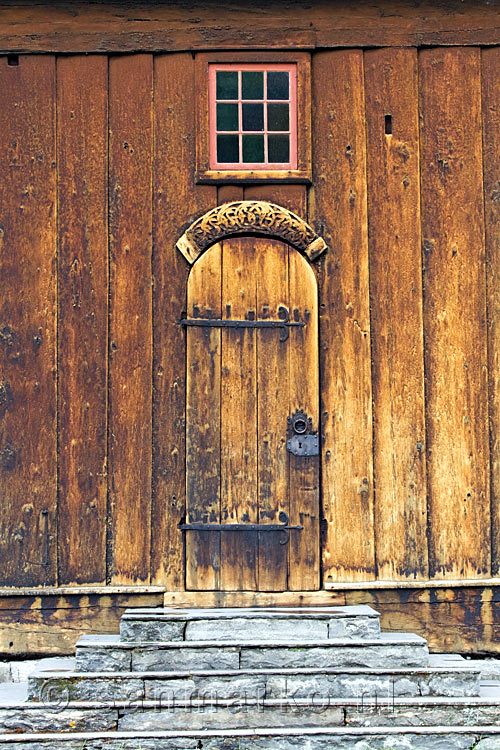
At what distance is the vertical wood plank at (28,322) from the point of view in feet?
17.8

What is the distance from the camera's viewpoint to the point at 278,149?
5605 millimetres

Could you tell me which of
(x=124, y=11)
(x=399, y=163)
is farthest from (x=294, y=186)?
(x=124, y=11)

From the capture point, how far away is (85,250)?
218 inches

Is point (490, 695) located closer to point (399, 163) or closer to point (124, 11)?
point (399, 163)

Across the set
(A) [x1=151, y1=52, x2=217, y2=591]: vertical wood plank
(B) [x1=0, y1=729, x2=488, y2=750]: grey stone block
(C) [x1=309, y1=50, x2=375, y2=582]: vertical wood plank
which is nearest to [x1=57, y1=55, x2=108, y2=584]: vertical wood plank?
(A) [x1=151, y1=52, x2=217, y2=591]: vertical wood plank

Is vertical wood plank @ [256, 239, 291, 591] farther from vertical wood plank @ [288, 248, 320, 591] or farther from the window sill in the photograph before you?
the window sill

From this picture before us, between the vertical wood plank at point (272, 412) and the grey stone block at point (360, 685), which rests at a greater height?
the vertical wood plank at point (272, 412)

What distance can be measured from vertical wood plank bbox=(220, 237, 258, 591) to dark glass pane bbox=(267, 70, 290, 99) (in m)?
0.97

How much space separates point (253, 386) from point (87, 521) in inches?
52.7

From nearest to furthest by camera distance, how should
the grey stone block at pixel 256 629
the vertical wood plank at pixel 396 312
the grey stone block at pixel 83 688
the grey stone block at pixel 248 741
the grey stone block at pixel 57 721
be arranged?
the grey stone block at pixel 248 741
the grey stone block at pixel 57 721
the grey stone block at pixel 83 688
the grey stone block at pixel 256 629
the vertical wood plank at pixel 396 312

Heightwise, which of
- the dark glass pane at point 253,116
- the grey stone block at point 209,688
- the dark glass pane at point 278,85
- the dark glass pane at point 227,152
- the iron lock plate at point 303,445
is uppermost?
the dark glass pane at point 278,85

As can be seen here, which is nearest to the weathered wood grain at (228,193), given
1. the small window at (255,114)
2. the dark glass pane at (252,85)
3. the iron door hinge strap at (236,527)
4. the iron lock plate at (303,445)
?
the small window at (255,114)

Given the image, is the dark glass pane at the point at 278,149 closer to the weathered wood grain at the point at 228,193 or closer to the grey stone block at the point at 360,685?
the weathered wood grain at the point at 228,193

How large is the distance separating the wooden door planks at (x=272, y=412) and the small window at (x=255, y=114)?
0.58 metres
